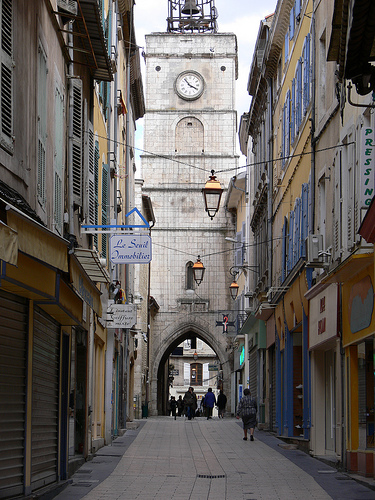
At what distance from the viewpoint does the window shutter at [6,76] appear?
880 cm

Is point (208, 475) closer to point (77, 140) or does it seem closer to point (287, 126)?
point (77, 140)

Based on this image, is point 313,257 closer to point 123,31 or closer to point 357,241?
point 357,241

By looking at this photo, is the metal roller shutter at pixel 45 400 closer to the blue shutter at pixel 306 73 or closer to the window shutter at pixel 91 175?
the window shutter at pixel 91 175

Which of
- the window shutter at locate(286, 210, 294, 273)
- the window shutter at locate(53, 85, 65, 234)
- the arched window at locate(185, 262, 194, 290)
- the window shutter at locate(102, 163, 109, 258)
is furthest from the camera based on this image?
the arched window at locate(185, 262, 194, 290)

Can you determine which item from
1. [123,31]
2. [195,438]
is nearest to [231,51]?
[123,31]

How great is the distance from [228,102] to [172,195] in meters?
6.31

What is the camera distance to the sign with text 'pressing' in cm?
1711

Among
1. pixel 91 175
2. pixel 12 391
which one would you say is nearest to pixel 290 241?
pixel 91 175

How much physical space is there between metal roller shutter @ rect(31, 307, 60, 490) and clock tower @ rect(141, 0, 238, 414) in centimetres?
4020

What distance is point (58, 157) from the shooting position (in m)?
13.0

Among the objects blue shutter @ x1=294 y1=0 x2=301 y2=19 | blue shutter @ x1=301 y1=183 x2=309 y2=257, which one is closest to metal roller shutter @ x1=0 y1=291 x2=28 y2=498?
blue shutter @ x1=301 y1=183 x2=309 y2=257

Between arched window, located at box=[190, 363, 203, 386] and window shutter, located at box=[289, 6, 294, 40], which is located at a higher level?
window shutter, located at box=[289, 6, 294, 40]

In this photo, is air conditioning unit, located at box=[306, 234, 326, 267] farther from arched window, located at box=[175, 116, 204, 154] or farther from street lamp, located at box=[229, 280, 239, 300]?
arched window, located at box=[175, 116, 204, 154]

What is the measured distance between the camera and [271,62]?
2823 cm
